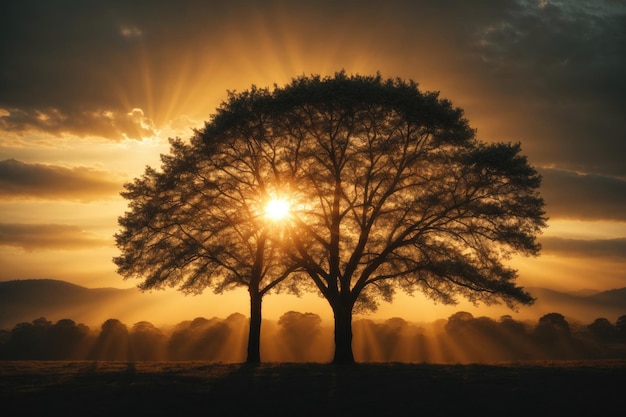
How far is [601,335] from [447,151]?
106 metres

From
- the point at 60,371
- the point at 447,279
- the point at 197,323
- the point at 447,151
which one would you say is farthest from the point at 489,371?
the point at 197,323

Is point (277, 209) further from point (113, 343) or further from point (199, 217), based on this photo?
point (113, 343)

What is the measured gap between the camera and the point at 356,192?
3800cm

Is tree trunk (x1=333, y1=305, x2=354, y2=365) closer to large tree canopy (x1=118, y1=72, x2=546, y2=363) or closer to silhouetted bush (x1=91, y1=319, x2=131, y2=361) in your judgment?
large tree canopy (x1=118, y1=72, x2=546, y2=363)

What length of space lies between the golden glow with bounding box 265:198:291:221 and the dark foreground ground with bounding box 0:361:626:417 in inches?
392

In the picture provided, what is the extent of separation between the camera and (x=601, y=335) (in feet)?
406

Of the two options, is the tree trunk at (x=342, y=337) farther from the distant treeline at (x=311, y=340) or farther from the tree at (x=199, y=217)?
the distant treeline at (x=311, y=340)

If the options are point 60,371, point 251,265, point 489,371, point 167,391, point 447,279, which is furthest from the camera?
point 251,265

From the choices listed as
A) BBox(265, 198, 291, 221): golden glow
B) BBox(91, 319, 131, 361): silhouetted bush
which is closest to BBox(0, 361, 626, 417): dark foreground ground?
BBox(265, 198, 291, 221): golden glow

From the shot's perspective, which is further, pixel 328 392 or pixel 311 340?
pixel 311 340

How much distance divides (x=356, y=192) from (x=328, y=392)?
14.8m

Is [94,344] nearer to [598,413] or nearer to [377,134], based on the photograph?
[377,134]

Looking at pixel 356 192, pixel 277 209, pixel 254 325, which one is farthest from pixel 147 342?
pixel 356 192

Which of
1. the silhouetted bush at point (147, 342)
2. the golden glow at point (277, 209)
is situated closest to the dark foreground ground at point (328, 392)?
the golden glow at point (277, 209)
